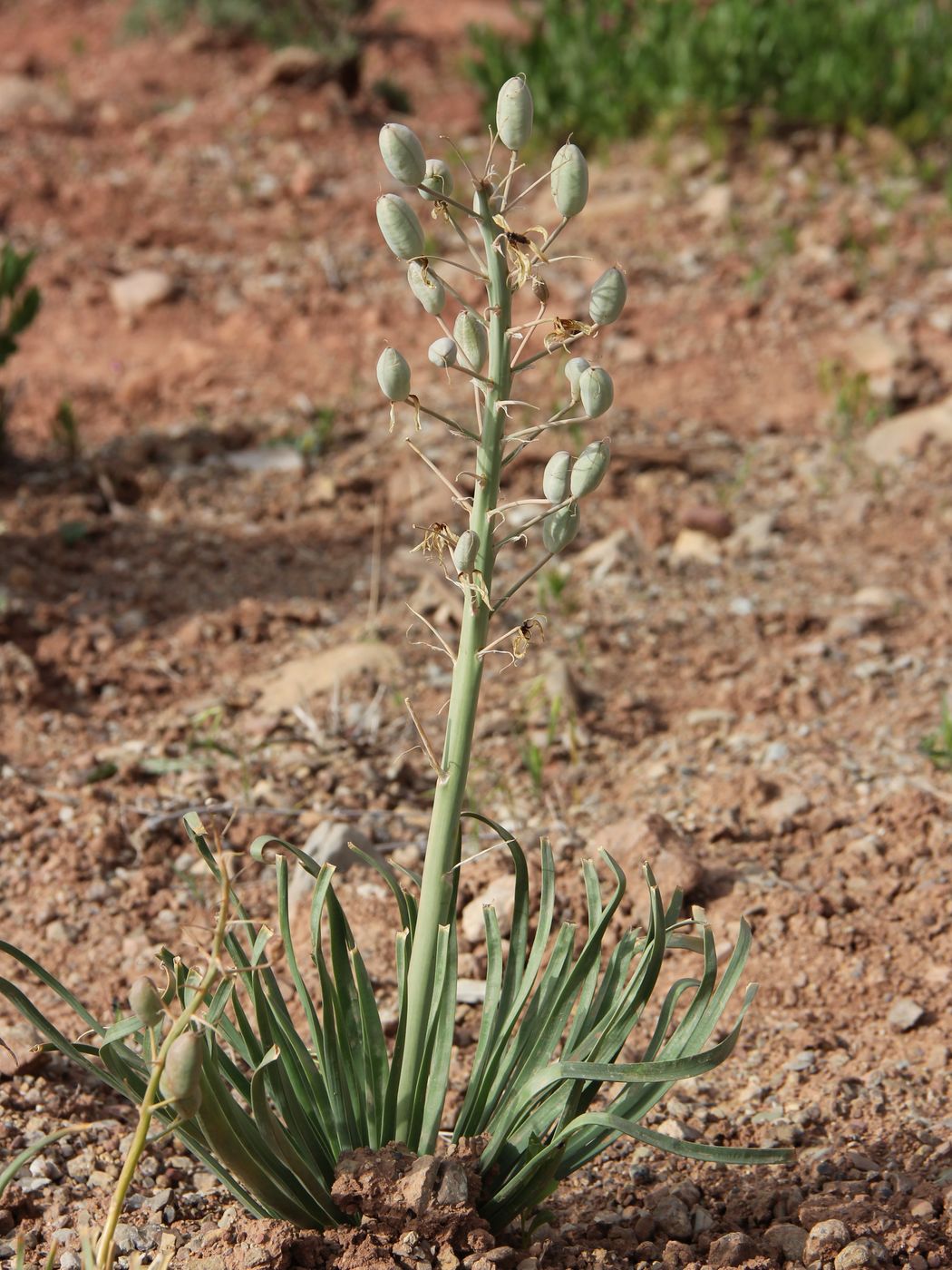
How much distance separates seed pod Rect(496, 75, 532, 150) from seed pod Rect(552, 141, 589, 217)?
46 millimetres

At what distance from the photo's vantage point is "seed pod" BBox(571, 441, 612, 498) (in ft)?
5.32

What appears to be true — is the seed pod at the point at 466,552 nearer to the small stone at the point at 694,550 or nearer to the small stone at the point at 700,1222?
the small stone at the point at 700,1222

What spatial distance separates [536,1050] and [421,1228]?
27 cm

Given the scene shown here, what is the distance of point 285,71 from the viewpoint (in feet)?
22.7

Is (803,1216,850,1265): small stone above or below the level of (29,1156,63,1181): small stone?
below

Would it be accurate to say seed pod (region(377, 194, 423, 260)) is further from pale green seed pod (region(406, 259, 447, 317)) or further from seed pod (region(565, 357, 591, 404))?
seed pod (region(565, 357, 591, 404))

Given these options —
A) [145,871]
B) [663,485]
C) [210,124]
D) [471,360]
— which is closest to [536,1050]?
[471,360]

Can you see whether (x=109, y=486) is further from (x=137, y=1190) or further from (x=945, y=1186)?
(x=945, y=1186)

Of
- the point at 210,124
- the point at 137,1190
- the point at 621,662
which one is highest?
the point at 210,124

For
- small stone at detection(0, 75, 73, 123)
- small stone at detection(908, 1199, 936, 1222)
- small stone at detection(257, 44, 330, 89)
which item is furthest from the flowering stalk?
small stone at detection(0, 75, 73, 123)

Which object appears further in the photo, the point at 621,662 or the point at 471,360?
the point at 621,662

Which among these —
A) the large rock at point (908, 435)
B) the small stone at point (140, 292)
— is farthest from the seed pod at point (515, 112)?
the small stone at point (140, 292)

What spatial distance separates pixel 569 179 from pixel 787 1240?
1393 millimetres

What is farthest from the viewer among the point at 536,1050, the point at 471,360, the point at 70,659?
the point at 70,659
